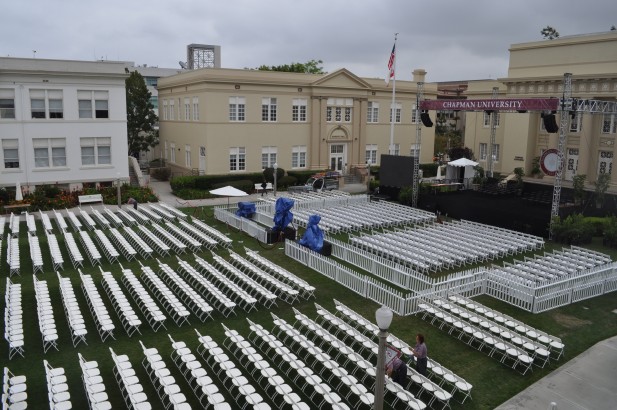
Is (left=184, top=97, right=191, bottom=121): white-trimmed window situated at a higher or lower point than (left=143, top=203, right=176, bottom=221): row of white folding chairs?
higher

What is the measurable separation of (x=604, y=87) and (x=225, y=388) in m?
37.8

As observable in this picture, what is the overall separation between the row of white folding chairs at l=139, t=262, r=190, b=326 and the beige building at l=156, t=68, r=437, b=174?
22357 millimetres

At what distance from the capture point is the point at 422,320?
49.1 feet

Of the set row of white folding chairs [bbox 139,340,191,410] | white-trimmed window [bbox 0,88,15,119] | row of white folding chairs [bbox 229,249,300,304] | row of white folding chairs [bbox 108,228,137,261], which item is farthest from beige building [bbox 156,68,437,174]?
row of white folding chairs [bbox 139,340,191,410]

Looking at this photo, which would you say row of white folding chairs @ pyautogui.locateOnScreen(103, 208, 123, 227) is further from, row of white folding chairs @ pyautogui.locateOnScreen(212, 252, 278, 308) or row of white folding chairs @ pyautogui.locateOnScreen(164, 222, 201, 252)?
row of white folding chairs @ pyautogui.locateOnScreen(212, 252, 278, 308)

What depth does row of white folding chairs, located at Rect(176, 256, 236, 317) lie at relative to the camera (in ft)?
49.1

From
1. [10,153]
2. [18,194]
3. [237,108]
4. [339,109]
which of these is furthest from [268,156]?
[18,194]

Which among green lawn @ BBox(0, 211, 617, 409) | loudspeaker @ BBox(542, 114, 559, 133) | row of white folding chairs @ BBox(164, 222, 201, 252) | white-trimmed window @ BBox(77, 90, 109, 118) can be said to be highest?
white-trimmed window @ BBox(77, 90, 109, 118)

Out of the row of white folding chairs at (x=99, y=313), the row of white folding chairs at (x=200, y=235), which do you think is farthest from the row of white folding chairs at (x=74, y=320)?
the row of white folding chairs at (x=200, y=235)

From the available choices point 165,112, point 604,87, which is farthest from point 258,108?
point 604,87

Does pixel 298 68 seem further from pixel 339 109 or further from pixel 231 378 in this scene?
pixel 231 378

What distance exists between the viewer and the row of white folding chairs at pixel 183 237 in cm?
2174

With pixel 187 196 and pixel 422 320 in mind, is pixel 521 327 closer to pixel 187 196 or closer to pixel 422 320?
pixel 422 320

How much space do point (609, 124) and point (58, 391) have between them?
4108 cm
